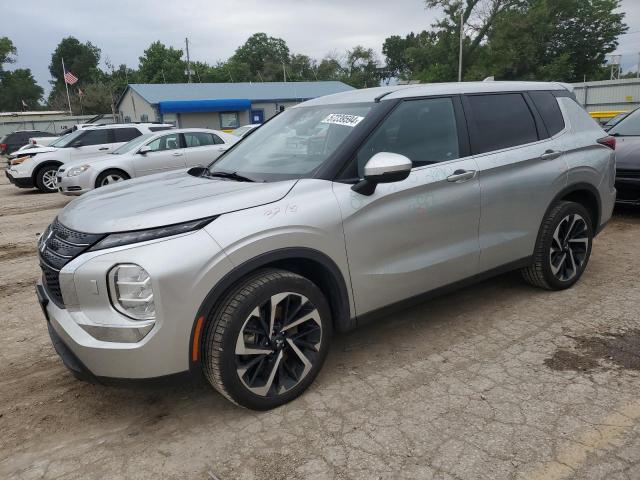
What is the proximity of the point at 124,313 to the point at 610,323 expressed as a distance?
343cm

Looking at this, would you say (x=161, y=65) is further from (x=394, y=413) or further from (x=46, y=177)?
(x=394, y=413)

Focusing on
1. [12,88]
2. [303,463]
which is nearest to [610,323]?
[303,463]

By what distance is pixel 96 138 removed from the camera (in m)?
13.4

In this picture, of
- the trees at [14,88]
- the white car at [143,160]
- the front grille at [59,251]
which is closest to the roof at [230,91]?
the white car at [143,160]

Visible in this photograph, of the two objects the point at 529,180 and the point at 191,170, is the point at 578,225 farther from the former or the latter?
the point at 191,170

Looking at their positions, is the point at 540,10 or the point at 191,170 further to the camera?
the point at 540,10

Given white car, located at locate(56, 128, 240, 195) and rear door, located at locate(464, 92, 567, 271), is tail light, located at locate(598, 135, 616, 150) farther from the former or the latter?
white car, located at locate(56, 128, 240, 195)

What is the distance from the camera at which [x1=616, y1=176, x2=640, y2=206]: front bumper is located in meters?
6.61

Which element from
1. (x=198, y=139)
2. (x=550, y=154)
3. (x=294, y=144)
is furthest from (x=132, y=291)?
(x=198, y=139)

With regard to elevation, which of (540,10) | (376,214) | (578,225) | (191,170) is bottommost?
(578,225)

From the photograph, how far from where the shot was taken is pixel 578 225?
448 cm

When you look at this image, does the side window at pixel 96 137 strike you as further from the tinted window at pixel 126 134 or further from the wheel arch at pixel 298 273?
the wheel arch at pixel 298 273

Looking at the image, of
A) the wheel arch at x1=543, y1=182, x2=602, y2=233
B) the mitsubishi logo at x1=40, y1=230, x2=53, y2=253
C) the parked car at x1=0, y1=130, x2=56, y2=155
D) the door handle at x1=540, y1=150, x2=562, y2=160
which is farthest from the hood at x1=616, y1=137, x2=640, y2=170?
the parked car at x1=0, y1=130, x2=56, y2=155

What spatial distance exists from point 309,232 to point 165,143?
920 centimetres
